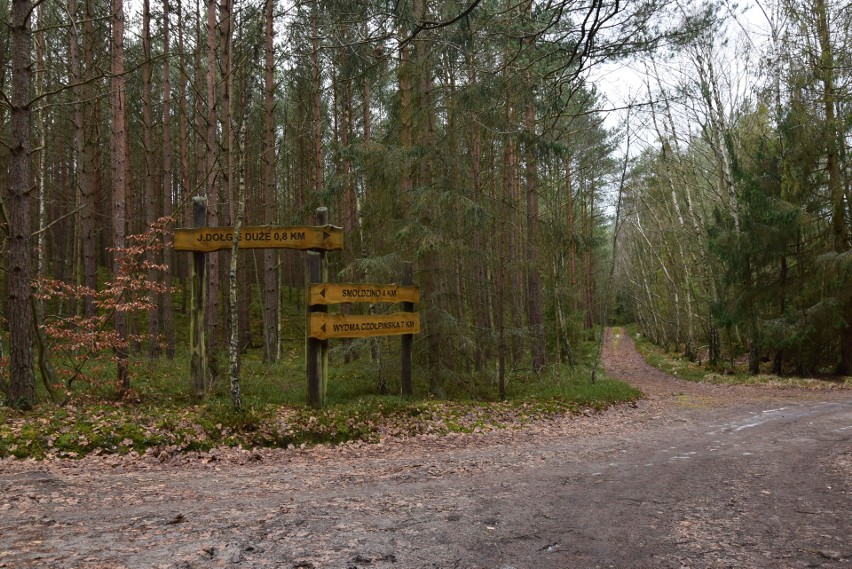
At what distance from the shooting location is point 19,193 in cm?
766

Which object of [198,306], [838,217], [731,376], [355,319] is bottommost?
[731,376]

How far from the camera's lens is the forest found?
25.5 feet

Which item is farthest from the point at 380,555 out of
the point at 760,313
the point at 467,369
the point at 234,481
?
the point at 760,313

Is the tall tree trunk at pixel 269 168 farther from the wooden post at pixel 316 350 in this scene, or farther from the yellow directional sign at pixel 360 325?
the yellow directional sign at pixel 360 325

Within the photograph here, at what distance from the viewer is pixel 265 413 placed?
8164 mm

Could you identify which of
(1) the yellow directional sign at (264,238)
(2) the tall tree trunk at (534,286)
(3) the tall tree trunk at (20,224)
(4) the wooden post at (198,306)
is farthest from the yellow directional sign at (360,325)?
(2) the tall tree trunk at (534,286)

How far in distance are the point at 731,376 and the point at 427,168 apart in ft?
45.4

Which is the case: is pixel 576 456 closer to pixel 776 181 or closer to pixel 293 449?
pixel 293 449

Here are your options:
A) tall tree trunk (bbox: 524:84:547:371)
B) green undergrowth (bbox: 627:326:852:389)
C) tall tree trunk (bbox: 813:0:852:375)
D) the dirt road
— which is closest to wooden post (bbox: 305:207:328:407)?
the dirt road

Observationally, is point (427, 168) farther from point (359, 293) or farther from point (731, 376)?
point (731, 376)

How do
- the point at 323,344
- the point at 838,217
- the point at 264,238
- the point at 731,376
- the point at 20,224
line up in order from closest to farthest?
the point at 20,224
the point at 264,238
the point at 323,344
the point at 838,217
the point at 731,376

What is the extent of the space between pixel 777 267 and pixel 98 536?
69.2ft

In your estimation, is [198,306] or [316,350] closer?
[198,306]

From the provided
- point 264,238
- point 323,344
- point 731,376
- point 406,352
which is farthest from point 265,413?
point 731,376
